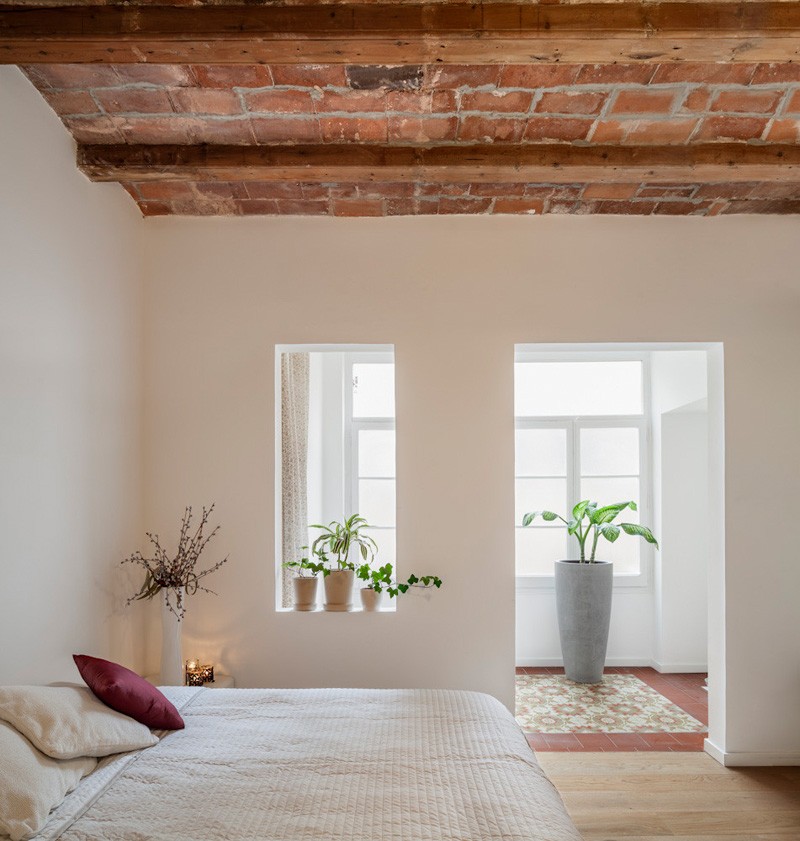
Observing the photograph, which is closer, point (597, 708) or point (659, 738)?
point (659, 738)

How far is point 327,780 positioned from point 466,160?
2.53 meters

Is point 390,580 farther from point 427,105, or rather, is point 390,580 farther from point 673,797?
point 427,105

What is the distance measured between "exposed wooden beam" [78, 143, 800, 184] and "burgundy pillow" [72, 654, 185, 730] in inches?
81.5

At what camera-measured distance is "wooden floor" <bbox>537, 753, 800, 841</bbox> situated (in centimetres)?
313

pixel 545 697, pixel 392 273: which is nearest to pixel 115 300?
pixel 392 273

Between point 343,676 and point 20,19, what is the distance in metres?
3.07

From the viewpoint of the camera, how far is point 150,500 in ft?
12.9

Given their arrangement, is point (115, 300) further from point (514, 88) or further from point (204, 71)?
point (514, 88)

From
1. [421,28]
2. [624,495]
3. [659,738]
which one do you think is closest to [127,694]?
[421,28]

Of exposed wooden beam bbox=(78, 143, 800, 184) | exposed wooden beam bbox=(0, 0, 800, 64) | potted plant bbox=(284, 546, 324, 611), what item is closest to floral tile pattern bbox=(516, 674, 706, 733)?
potted plant bbox=(284, 546, 324, 611)

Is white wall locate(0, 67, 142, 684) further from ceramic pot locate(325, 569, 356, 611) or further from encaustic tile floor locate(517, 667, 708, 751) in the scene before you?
encaustic tile floor locate(517, 667, 708, 751)

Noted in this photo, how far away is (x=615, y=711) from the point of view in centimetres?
468

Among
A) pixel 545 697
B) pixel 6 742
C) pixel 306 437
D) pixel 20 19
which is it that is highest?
pixel 20 19

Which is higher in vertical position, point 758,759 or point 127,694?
point 127,694
